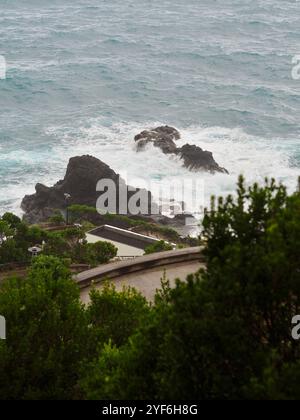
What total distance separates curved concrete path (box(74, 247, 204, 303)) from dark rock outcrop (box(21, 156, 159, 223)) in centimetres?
3593

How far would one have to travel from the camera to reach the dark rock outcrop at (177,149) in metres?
78.9

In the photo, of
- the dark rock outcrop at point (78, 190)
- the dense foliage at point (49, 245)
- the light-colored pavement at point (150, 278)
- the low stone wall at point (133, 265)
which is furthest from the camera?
the dark rock outcrop at point (78, 190)

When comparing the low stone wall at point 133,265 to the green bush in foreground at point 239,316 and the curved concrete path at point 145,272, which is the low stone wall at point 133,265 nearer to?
the curved concrete path at point 145,272

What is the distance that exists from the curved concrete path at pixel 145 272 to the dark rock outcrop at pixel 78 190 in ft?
118

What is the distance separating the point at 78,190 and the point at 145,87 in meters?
40.8

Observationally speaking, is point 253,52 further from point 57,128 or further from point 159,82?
point 57,128

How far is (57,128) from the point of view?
292 feet

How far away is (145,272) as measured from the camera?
2967 centimetres

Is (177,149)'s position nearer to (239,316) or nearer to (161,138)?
(161,138)

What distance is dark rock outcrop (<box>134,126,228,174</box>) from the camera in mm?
78875

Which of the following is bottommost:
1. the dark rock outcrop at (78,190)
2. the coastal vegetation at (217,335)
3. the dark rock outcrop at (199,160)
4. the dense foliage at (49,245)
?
the coastal vegetation at (217,335)

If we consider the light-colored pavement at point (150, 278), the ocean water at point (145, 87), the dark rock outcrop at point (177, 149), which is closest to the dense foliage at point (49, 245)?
the light-colored pavement at point (150, 278)

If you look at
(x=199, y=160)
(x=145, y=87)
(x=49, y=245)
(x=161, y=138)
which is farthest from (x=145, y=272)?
(x=145, y=87)

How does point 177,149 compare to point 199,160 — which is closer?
point 199,160
